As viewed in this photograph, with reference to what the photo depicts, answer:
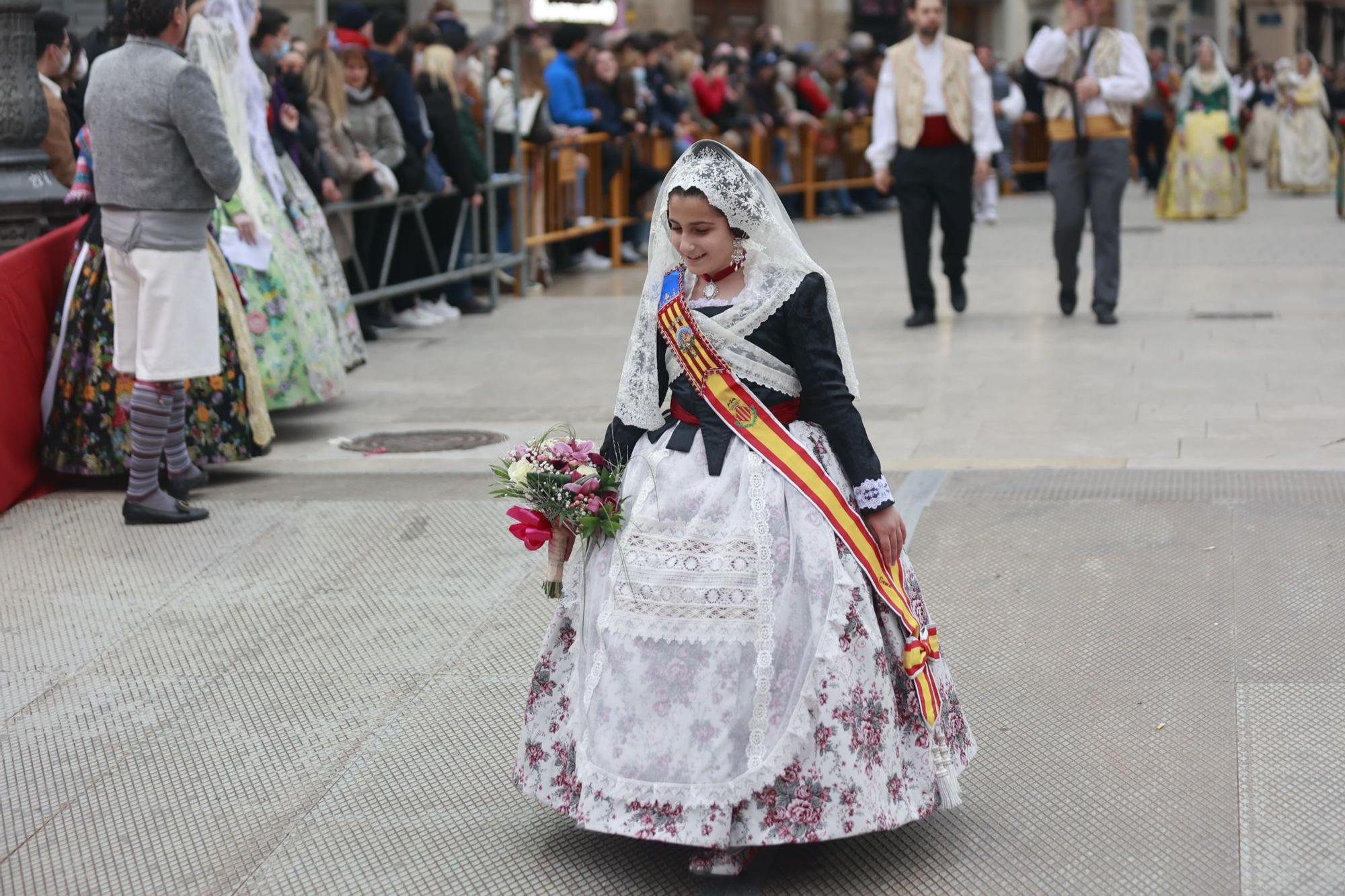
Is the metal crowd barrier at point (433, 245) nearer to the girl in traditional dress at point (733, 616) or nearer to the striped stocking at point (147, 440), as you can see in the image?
the striped stocking at point (147, 440)

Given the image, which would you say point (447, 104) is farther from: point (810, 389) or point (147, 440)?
point (810, 389)

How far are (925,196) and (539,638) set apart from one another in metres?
6.57

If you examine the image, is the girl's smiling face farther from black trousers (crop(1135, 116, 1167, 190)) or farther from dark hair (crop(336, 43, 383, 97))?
black trousers (crop(1135, 116, 1167, 190))

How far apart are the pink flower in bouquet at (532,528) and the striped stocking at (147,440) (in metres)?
3.35

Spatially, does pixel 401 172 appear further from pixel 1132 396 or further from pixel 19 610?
pixel 19 610

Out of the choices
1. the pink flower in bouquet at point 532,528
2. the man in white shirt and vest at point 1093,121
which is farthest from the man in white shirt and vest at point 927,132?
the pink flower in bouquet at point 532,528

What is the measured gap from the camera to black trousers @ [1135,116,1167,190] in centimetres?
2472

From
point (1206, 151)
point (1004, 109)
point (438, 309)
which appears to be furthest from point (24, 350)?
point (1004, 109)

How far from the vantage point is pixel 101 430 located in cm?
722

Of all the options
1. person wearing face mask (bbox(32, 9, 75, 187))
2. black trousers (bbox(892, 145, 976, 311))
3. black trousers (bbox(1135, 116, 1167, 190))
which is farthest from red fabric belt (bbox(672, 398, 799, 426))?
black trousers (bbox(1135, 116, 1167, 190))

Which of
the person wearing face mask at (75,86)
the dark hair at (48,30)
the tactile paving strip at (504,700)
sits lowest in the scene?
the tactile paving strip at (504,700)

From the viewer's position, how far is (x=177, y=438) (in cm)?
693

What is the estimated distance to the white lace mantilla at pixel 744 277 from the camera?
145 inches

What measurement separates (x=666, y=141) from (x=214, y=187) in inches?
435
